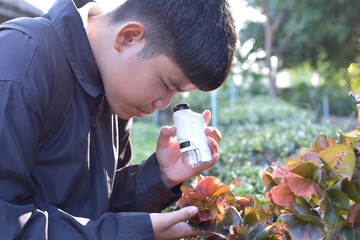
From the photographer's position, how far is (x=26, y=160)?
1.08 metres

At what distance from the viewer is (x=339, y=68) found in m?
22.9

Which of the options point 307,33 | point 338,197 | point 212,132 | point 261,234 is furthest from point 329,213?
point 307,33

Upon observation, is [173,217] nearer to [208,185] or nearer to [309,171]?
[208,185]

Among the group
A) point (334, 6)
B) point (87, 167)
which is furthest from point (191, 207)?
point (334, 6)

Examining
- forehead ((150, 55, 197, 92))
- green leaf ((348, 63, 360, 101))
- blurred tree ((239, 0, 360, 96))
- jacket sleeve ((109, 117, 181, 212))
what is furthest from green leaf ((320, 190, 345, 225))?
blurred tree ((239, 0, 360, 96))

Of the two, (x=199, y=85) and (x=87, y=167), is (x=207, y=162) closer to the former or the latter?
(x=199, y=85)

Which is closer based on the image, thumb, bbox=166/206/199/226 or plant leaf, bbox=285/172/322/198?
plant leaf, bbox=285/172/322/198

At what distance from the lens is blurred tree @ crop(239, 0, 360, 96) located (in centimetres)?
1730

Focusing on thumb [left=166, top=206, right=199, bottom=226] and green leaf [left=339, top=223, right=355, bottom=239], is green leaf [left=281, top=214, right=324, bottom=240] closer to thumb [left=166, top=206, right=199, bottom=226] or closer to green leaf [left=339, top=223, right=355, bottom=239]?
green leaf [left=339, top=223, right=355, bottom=239]

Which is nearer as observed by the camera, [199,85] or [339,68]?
[199,85]

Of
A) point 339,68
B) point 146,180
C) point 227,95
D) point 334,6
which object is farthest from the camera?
point 339,68

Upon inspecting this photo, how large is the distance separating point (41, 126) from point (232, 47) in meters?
0.64

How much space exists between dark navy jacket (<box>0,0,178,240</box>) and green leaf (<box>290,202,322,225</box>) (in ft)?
1.40

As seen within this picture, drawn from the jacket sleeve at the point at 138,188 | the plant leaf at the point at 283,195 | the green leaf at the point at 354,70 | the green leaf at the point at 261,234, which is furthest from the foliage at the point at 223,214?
the green leaf at the point at 354,70
